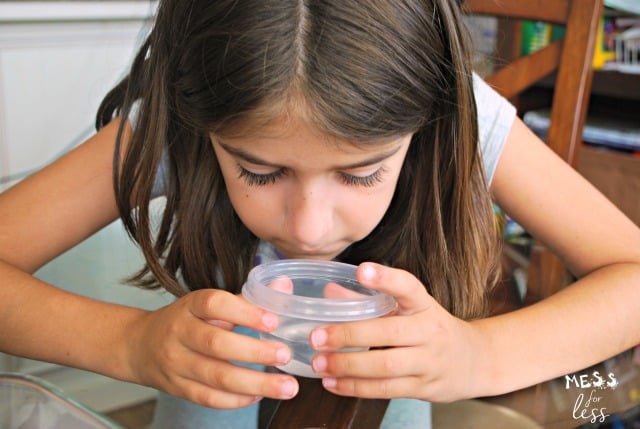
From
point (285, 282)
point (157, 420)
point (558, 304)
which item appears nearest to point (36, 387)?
point (157, 420)

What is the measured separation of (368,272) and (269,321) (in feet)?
0.27

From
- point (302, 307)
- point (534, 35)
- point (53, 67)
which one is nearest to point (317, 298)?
point (302, 307)

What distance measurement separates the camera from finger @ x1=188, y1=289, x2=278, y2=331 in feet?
1.85

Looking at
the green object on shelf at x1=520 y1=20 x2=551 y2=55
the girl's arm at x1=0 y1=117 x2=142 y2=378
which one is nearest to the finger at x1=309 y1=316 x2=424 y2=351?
the girl's arm at x1=0 y1=117 x2=142 y2=378

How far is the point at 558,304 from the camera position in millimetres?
807

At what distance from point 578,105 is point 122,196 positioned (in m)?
0.70

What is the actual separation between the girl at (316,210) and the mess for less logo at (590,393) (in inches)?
0.8

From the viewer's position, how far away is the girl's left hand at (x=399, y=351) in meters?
0.56

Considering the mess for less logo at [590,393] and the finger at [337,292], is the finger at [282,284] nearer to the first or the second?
the finger at [337,292]

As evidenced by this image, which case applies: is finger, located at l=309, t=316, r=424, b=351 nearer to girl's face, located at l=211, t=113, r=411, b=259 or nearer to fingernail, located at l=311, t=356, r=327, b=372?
fingernail, located at l=311, t=356, r=327, b=372

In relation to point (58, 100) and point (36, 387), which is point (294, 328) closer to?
point (36, 387)

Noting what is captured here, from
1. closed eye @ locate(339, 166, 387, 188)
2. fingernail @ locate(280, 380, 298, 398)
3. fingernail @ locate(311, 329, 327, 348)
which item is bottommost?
fingernail @ locate(280, 380, 298, 398)

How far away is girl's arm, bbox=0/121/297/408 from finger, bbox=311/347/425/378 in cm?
3

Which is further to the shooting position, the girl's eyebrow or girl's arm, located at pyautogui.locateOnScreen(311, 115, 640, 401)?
the girl's eyebrow
